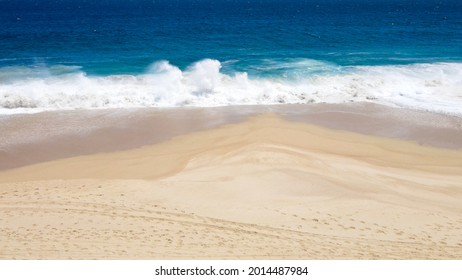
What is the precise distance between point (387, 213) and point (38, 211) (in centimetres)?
715

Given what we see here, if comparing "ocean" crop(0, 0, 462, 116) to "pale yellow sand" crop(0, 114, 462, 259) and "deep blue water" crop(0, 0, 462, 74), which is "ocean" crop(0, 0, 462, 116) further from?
"pale yellow sand" crop(0, 114, 462, 259)

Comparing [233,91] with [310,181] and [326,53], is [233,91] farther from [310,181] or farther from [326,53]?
[326,53]

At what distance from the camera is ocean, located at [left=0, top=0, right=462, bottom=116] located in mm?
18703

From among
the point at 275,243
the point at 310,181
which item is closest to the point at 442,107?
the point at 310,181

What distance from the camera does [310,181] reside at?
1036cm

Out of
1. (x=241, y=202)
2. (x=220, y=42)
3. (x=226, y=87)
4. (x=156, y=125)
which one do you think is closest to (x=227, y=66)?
(x=226, y=87)

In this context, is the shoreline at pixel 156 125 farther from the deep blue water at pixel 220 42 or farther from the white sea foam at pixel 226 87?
the deep blue water at pixel 220 42

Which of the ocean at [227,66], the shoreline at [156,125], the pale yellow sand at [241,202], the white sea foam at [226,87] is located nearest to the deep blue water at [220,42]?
the ocean at [227,66]

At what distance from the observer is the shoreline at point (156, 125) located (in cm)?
1347

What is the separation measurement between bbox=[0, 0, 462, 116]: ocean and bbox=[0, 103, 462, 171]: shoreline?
3.47 ft

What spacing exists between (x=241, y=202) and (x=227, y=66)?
16.8 meters

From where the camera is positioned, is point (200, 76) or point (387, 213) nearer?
point (387, 213)

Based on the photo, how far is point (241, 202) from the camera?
30.3 feet

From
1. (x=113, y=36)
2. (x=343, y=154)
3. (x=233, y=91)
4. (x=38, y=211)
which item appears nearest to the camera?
(x=38, y=211)
